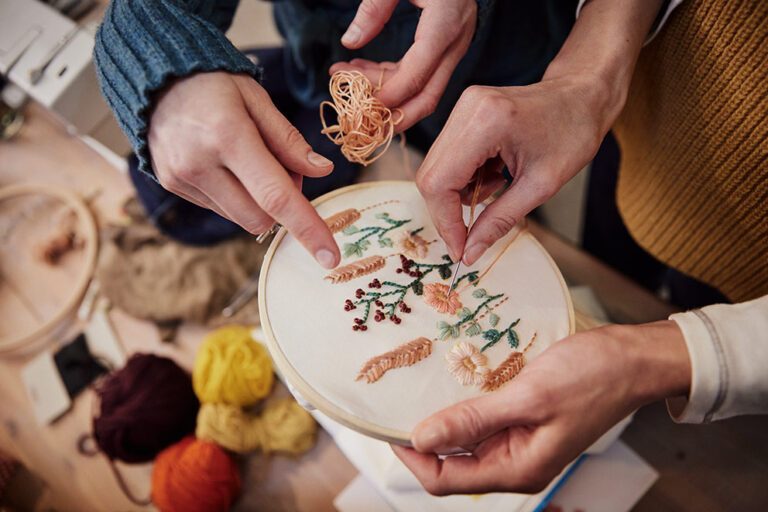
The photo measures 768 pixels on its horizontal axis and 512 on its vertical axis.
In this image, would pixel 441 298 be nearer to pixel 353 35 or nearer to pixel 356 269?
pixel 356 269

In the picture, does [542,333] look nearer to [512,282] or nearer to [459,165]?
[512,282]

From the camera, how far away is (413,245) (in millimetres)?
688

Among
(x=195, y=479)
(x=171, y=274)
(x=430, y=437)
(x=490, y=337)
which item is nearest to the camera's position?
(x=430, y=437)

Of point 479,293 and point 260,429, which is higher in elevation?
point 479,293

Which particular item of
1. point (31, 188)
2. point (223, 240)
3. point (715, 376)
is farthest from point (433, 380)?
point (31, 188)

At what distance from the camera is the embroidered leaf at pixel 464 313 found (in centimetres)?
64

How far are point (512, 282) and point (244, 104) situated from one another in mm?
398

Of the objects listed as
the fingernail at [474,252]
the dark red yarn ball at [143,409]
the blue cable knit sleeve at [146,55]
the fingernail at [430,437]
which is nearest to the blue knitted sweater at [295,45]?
the blue cable knit sleeve at [146,55]

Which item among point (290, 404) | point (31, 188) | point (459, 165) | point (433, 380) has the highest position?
point (459, 165)

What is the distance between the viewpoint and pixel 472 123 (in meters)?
0.57

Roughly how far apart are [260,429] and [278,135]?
2.05 ft

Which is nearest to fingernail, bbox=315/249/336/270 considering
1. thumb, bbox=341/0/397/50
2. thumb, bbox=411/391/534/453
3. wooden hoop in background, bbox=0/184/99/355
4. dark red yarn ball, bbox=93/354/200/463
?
thumb, bbox=411/391/534/453

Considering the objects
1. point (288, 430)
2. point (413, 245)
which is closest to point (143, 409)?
point (288, 430)

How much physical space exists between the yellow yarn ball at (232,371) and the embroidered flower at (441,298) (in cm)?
48
